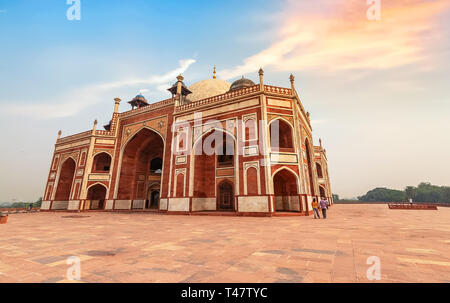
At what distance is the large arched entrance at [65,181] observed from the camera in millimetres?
23578

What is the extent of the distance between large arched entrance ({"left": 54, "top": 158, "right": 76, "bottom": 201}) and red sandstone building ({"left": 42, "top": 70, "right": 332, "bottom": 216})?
0.30 feet

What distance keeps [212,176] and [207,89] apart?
13.2 metres

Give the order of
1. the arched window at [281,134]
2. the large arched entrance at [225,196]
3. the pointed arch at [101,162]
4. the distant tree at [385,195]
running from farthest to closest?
the distant tree at [385,195] < the pointed arch at [101,162] < the large arched entrance at [225,196] < the arched window at [281,134]

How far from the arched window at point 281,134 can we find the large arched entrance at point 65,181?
79.8 ft

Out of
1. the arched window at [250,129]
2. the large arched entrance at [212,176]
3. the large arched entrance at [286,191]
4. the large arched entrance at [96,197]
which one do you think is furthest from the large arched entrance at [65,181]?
the large arched entrance at [286,191]

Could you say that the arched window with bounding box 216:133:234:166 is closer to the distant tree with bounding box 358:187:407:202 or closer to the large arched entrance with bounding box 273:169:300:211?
the large arched entrance with bounding box 273:169:300:211

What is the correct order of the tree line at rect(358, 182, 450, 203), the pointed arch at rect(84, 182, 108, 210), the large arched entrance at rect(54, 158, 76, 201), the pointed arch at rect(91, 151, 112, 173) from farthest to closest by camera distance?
1. the tree line at rect(358, 182, 450, 203)
2. the large arched entrance at rect(54, 158, 76, 201)
3. the pointed arch at rect(91, 151, 112, 173)
4. the pointed arch at rect(84, 182, 108, 210)

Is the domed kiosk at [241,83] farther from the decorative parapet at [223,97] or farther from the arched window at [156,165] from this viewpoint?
the arched window at [156,165]

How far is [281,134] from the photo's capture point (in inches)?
637

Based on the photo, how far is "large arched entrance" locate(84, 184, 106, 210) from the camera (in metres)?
22.0

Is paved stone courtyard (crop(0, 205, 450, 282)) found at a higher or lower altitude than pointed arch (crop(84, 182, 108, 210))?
lower

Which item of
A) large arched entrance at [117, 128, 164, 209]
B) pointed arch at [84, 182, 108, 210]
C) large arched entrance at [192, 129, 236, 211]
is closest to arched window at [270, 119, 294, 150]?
large arched entrance at [192, 129, 236, 211]

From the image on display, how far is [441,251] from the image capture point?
146 inches

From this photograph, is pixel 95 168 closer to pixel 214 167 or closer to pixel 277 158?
pixel 214 167
